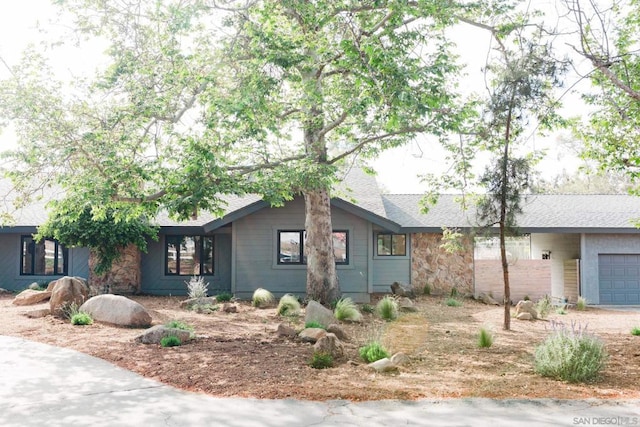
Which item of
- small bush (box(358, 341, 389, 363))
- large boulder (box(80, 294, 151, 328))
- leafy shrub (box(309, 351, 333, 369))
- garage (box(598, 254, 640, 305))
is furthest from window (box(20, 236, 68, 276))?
garage (box(598, 254, 640, 305))

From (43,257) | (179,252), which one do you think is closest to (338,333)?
(179,252)

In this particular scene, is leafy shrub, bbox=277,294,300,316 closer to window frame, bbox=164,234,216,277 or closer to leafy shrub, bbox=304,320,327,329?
leafy shrub, bbox=304,320,327,329

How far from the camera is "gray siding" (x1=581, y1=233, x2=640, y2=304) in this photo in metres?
18.8

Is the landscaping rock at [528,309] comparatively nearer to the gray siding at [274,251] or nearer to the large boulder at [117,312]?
the gray siding at [274,251]

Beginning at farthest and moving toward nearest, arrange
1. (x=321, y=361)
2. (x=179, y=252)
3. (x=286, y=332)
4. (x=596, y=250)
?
(x=179, y=252) → (x=596, y=250) → (x=286, y=332) → (x=321, y=361)

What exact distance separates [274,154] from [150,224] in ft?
17.8

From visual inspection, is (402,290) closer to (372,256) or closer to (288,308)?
(372,256)

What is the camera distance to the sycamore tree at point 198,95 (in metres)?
9.91

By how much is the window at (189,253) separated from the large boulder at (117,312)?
7.43m

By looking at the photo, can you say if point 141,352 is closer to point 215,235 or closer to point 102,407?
point 102,407

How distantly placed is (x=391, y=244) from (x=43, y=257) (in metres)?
13.0

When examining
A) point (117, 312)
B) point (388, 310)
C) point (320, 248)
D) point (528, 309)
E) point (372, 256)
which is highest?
point (320, 248)

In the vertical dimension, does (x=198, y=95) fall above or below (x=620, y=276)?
above

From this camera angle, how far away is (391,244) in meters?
19.5
